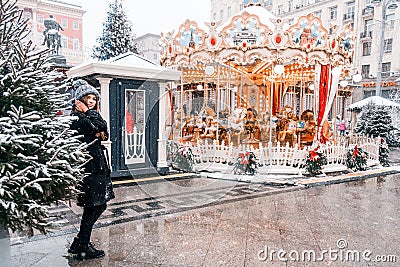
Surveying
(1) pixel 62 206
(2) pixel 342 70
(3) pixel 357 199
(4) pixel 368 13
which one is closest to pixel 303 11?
(4) pixel 368 13

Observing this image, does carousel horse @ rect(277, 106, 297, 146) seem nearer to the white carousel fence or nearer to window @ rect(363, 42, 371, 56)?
the white carousel fence

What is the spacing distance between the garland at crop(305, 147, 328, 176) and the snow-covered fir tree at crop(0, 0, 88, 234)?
7.19 metres

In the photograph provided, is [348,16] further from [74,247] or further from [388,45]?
[74,247]

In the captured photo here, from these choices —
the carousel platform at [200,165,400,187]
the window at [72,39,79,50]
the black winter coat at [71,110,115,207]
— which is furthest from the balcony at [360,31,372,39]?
the black winter coat at [71,110,115,207]

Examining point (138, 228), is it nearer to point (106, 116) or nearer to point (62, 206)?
point (62, 206)

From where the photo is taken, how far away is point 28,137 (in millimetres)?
2455

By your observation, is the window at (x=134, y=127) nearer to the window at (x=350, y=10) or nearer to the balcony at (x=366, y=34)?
the balcony at (x=366, y=34)

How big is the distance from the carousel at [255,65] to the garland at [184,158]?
69 cm

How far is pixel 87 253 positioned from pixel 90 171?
3.25 ft

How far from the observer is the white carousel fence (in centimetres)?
919

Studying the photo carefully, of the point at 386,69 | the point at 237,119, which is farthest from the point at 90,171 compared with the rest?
the point at 386,69

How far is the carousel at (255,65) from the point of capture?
934cm

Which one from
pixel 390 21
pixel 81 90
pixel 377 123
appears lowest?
pixel 377 123
